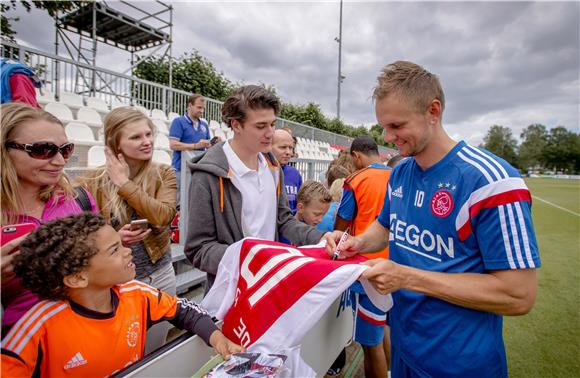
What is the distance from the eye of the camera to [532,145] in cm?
10244

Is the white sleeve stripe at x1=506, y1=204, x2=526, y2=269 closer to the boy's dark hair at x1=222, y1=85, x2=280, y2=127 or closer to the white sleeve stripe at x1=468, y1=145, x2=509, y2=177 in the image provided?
the white sleeve stripe at x1=468, y1=145, x2=509, y2=177

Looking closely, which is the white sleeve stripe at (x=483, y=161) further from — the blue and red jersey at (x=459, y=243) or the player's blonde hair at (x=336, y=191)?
the player's blonde hair at (x=336, y=191)

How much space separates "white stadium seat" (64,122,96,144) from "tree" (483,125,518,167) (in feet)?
391

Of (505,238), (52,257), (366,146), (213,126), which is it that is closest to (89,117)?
(213,126)

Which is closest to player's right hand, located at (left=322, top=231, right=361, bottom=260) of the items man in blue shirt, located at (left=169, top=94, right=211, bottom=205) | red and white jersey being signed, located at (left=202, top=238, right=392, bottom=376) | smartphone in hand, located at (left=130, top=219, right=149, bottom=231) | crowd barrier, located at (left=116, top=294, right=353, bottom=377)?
red and white jersey being signed, located at (left=202, top=238, right=392, bottom=376)

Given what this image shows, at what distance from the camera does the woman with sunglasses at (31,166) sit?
1.56 meters

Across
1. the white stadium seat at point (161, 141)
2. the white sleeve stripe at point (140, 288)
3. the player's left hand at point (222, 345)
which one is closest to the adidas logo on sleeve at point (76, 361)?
the white sleeve stripe at point (140, 288)

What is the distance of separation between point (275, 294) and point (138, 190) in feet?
4.10

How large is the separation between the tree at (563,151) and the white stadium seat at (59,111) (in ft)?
383

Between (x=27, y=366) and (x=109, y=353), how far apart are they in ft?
0.88

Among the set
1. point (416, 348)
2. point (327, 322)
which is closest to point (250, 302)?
point (327, 322)

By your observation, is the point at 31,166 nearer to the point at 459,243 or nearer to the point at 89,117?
the point at 459,243

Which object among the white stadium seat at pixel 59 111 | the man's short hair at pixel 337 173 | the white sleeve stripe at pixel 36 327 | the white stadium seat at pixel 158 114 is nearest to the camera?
the white sleeve stripe at pixel 36 327

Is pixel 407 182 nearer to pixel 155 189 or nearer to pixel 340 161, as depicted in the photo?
pixel 155 189
